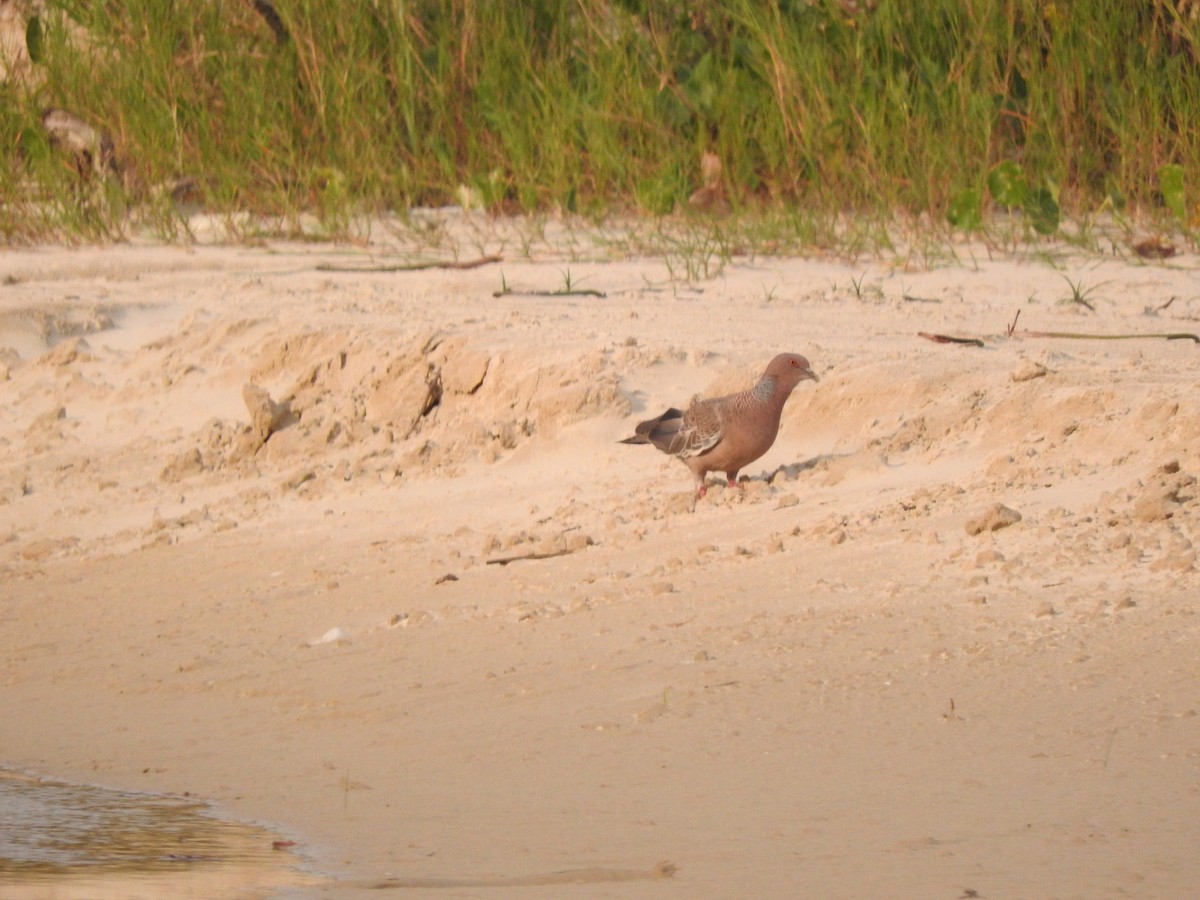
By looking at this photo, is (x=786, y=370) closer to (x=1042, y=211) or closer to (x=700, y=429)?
(x=700, y=429)

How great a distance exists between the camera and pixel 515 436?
17.9 feet

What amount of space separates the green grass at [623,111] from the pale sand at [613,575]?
63 cm

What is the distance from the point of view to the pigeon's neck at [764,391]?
472 centimetres

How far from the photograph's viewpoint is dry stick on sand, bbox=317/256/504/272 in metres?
7.16

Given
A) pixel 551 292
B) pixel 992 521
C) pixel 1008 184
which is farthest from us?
pixel 1008 184

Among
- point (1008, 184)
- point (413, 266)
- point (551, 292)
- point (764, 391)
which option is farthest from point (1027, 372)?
point (413, 266)

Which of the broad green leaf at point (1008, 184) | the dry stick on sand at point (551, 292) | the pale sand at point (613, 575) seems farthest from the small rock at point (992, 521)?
the broad green leaf at point (1008, 184)

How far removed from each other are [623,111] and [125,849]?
5987mm

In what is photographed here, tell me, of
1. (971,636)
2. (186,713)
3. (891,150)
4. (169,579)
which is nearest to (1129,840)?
(971,636)

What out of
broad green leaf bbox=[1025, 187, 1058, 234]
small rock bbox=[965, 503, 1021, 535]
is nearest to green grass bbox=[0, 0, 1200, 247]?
broad green leaf bbox=[1025, 187, 1058, 234]

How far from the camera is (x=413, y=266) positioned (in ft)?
23.5

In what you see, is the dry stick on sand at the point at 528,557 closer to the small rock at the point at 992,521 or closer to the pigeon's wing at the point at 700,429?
the pigeon's wing at the point at 700,429

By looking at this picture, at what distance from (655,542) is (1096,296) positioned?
9.21 ft

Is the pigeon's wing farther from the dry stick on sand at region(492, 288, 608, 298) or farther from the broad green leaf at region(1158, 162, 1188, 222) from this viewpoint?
the broad green leaf at region(1158, 162, 1188, 222)
